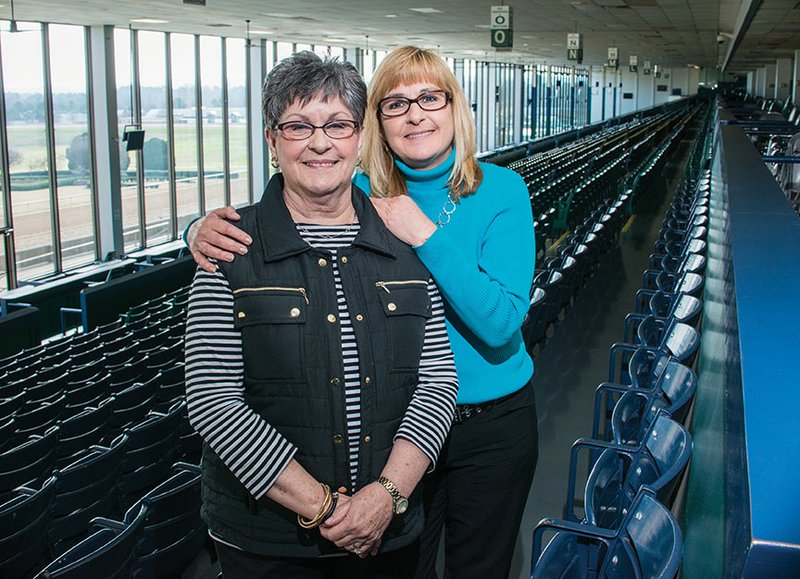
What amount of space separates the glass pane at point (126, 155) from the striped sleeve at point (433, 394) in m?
15.4

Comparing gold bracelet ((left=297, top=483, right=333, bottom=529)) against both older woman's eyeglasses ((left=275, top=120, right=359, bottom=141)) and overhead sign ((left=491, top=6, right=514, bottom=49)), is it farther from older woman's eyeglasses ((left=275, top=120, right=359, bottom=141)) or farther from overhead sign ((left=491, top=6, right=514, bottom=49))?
overhead sign ((left=491, top=6, right=514, bottom=49))

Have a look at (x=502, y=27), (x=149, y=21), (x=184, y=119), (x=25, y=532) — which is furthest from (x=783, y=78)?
(x=25, y=532)

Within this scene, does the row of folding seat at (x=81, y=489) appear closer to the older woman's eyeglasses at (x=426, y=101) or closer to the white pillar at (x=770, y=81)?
the older woman's eyeglasses at (x=426, y=101)

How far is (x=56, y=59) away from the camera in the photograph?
1462 cm

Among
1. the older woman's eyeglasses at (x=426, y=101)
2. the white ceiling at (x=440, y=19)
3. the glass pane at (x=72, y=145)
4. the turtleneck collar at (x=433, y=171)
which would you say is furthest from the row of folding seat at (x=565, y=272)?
the glass pane at (x=72, y=145)

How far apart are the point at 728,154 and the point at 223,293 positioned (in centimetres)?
763

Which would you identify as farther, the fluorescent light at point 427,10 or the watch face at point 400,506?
the fluorescent light at point 427,10

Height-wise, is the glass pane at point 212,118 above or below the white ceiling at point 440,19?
below

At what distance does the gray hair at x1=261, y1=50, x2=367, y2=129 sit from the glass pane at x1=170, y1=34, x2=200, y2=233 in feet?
54.0

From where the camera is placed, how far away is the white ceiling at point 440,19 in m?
12.6

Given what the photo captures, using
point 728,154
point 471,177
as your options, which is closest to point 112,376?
point 471,177

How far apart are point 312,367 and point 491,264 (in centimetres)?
58

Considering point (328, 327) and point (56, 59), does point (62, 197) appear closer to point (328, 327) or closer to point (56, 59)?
point (56, 59)

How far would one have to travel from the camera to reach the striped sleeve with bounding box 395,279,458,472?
1.74 metres
